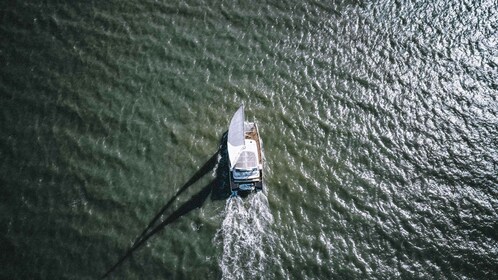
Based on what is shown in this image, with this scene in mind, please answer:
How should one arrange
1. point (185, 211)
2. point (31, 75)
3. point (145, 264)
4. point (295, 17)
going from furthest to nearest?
1. point (295, 17)
2. point (31, 75)
3. point (185, 211)
4. point (145, 264)

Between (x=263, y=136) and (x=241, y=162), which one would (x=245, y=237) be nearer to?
(x=241, y=162)

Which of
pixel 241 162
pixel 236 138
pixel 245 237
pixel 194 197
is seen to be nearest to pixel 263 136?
pixel 236 138

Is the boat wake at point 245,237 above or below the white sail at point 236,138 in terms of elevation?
below

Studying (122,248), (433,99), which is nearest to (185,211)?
(122,248)

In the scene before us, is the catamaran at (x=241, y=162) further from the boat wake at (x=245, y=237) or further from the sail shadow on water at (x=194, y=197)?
the sail shadow on water at (x=194, y=197)

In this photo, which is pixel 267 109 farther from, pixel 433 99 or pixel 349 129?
pixel 433 99

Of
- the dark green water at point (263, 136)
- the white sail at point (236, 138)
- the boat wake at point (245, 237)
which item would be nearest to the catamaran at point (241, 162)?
the white sail at point (236, 138)
